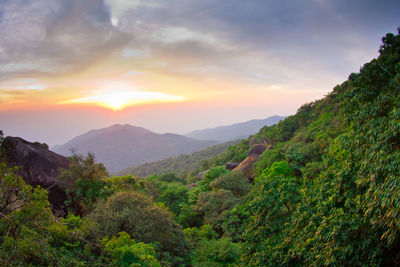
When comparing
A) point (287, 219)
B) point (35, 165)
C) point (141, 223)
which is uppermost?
point (35, 165)

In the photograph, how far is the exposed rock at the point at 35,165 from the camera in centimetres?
1805

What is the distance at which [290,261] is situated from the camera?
27.5ft

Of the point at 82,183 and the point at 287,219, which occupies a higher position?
the point at 82,183

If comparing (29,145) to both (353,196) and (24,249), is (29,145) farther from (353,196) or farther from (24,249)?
(353,196)

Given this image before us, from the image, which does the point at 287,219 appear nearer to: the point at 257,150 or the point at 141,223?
the point at 141,223

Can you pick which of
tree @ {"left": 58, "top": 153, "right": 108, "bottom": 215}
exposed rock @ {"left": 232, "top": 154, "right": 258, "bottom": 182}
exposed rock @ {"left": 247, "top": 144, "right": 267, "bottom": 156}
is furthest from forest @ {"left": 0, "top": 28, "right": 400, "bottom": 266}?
exposed rock @ {"left": 247, "top": 144, "right": 267, "bottom": 156}

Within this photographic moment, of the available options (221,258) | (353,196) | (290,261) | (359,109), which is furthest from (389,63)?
(221,258)

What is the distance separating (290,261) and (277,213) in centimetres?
222

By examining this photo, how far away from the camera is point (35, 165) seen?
738 inches

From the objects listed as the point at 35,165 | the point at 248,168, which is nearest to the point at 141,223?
the point at 35,165

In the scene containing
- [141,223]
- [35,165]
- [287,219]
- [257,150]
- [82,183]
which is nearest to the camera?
[287,219]

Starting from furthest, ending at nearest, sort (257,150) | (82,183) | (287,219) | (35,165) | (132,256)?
(257,150) < (35,165) < (82,183) < (287,219) < (132,256)

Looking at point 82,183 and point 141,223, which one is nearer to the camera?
point 141,223


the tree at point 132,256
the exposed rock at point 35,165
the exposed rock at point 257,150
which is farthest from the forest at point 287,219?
the exposed rock at point 257,150
